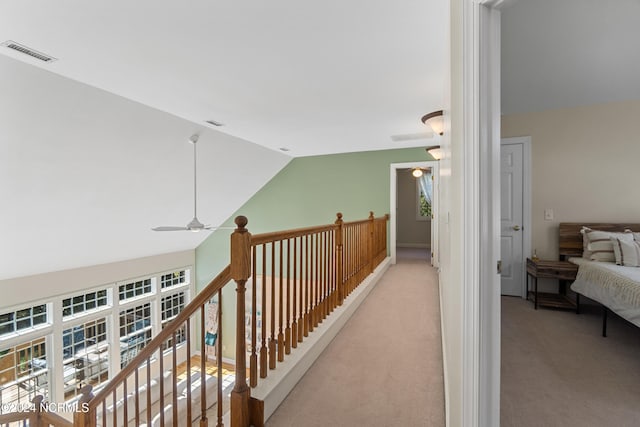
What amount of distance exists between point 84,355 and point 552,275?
23.2 ft

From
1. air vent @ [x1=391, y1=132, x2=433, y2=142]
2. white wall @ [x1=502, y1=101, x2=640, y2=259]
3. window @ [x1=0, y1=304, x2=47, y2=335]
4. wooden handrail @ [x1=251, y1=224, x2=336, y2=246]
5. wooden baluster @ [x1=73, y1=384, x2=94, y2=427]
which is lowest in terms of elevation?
window @ [x1=0, y1=304, x2=47, y2=335]

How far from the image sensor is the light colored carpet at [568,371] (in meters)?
1.72

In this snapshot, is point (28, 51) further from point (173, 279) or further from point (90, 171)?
point (173, 279)

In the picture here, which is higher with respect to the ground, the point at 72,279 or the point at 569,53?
the point at 569,53

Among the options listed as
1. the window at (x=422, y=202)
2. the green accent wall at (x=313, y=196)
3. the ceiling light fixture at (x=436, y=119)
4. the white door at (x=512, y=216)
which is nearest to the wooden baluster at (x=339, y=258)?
the ceiling light fixture at (x=436, y=119)

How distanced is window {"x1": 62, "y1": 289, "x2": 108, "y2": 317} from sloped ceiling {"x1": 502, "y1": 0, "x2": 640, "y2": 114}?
676 centimetres

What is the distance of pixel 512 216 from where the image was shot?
3.73 m

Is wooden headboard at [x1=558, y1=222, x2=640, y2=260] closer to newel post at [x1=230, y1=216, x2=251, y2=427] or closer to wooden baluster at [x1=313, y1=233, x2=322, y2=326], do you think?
wooden baluster at [x1=313, y1=233, x2=322, y2=326]

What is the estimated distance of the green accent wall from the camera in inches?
248

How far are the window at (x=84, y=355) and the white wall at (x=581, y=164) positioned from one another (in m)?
6.97

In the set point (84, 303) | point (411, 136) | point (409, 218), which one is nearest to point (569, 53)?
point (411, 136)

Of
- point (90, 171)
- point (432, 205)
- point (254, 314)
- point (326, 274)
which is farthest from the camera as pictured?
point (432, 205)

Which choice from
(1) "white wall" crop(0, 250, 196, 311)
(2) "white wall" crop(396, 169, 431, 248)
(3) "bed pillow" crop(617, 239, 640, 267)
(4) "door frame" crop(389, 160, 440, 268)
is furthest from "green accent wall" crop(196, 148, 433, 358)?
(3) "bed pillow" crop(617, 239, 640, 267)

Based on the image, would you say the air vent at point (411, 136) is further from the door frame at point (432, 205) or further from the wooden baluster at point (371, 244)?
the wooden baluster at point (371, 244)
